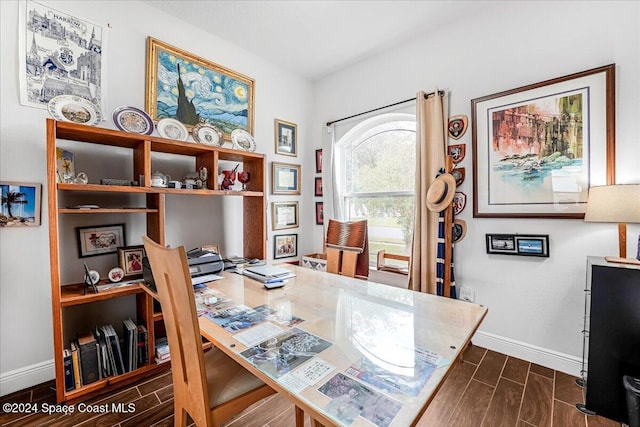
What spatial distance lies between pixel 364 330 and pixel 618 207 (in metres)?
1.65

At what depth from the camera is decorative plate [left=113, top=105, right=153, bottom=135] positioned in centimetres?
191

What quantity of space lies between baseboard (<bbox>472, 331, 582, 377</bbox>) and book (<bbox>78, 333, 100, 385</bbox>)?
2.85m

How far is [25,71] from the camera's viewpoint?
179 cm

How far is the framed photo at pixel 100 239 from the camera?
78.5 inches

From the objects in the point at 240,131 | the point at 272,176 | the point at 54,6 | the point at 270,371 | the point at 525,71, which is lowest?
the point at 270,371

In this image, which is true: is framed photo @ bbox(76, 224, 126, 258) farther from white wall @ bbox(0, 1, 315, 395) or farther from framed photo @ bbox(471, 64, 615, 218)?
framed photo @ bbox(471, 64, 615, 218)

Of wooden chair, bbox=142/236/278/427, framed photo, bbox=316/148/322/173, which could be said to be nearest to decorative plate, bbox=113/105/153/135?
wooden chair, bbox=142/236/278/427

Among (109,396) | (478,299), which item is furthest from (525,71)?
(109,396)

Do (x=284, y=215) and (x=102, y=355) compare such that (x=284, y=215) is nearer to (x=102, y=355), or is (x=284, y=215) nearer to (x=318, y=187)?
(x=318, y=187)

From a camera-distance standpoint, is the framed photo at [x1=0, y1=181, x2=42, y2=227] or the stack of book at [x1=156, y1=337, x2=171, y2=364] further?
the stack of book at [x1=156, y1=337, x2=171, y2=364]

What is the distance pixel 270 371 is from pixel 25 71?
2.44 m

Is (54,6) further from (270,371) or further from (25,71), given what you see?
(270,371)

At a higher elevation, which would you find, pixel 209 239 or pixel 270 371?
pixel 209 239

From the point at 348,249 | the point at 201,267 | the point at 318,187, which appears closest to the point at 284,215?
the point at 318,187
